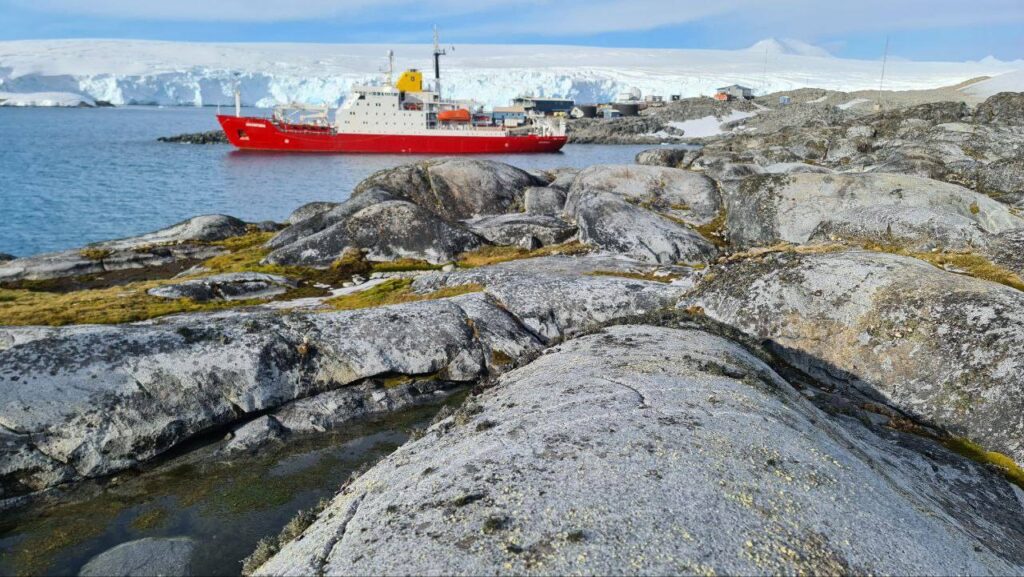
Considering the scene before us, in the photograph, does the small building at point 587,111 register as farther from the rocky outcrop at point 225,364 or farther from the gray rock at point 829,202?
the rocky outcrop at point 225,364

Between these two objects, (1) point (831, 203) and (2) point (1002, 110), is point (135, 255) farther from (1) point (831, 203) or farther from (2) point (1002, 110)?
(2) point (1002, 110)

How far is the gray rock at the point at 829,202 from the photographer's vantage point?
19.6 metres

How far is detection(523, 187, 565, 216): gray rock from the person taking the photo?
1154 inches

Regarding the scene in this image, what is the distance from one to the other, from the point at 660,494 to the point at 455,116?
9707 centimetres

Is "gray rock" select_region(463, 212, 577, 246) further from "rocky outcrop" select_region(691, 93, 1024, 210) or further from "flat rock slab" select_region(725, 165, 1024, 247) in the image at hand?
"rocky outcrop" select_region(691, 93, 1024, 210)

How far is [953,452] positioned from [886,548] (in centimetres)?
490

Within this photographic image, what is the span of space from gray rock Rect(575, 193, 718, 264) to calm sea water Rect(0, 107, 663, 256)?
3122 centimetres

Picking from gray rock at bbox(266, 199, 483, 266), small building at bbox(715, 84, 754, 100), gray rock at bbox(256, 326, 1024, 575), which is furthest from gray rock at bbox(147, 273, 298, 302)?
small building at bbox(715, 84, 754, 100)

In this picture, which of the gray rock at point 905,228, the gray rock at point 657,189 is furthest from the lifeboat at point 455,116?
the gray rock at point 905,228

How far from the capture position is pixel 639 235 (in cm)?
2205

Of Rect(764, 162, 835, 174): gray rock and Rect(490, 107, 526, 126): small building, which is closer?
Rect(764, 162, 835, 174): gray rock

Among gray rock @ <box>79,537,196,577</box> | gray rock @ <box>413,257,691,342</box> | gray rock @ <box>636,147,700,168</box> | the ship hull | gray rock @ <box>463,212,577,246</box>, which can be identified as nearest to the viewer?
gray rock @ <box>79,537,196,577</box>

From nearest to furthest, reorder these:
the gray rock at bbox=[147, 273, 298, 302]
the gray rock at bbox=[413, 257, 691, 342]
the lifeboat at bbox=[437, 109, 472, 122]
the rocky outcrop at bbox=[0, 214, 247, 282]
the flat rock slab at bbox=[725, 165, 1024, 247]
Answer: the gray rock at bbox=[413, 257, 691, 342] < the gray rock at bbox=[147, 273, 298, 302] < the flat rock slab at bbox=[725, 165, 1024, 247] < the rocky outcrop at bbox=[0, 214, 247, 282] < the lifeboat at bbox=[437, 109, 472, 122]

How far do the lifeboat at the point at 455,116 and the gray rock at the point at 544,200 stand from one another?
230ft
